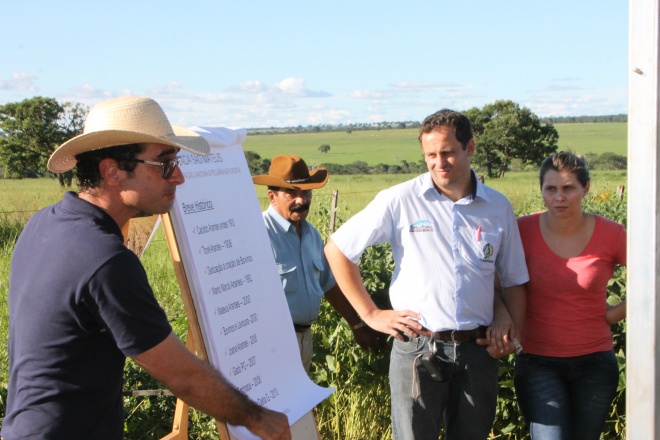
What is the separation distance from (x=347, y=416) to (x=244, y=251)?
86.4 inches

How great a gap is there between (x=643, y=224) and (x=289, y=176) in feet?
8.24

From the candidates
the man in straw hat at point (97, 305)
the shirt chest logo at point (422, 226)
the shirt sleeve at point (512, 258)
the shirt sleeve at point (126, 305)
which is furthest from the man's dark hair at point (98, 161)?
the shirt sleeve at point (512, 258)

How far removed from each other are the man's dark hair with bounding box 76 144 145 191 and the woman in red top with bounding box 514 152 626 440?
81.4 inches

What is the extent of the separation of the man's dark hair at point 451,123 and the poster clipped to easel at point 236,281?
3.17 ft

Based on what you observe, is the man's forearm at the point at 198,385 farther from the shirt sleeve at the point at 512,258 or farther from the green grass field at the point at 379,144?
the green grass field at the point at 379,144

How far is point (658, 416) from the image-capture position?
67.0 inches

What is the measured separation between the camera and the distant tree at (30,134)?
3934 cm

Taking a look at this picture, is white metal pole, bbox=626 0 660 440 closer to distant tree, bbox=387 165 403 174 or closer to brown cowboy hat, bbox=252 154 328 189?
brown cowboy hat, bbox=252 154 328 189

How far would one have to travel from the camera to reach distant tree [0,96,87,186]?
129ft

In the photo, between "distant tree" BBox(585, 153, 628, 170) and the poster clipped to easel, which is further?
"distant tree" BBox(585, 153, 628, 170)

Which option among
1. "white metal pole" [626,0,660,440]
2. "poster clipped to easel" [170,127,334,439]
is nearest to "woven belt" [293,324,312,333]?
"poster clipped to easel" [170,127,334,439]

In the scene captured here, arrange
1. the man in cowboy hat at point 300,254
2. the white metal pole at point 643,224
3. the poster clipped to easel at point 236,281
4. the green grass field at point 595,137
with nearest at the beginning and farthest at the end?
the white metal pole at point 643,224 → the poster clipped to easel at point 236,281 → the man in cowboy hat at point 300,254 → the green grass field at point 595,137

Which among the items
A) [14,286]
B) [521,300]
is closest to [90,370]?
[14,286]

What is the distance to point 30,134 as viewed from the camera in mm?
39500
